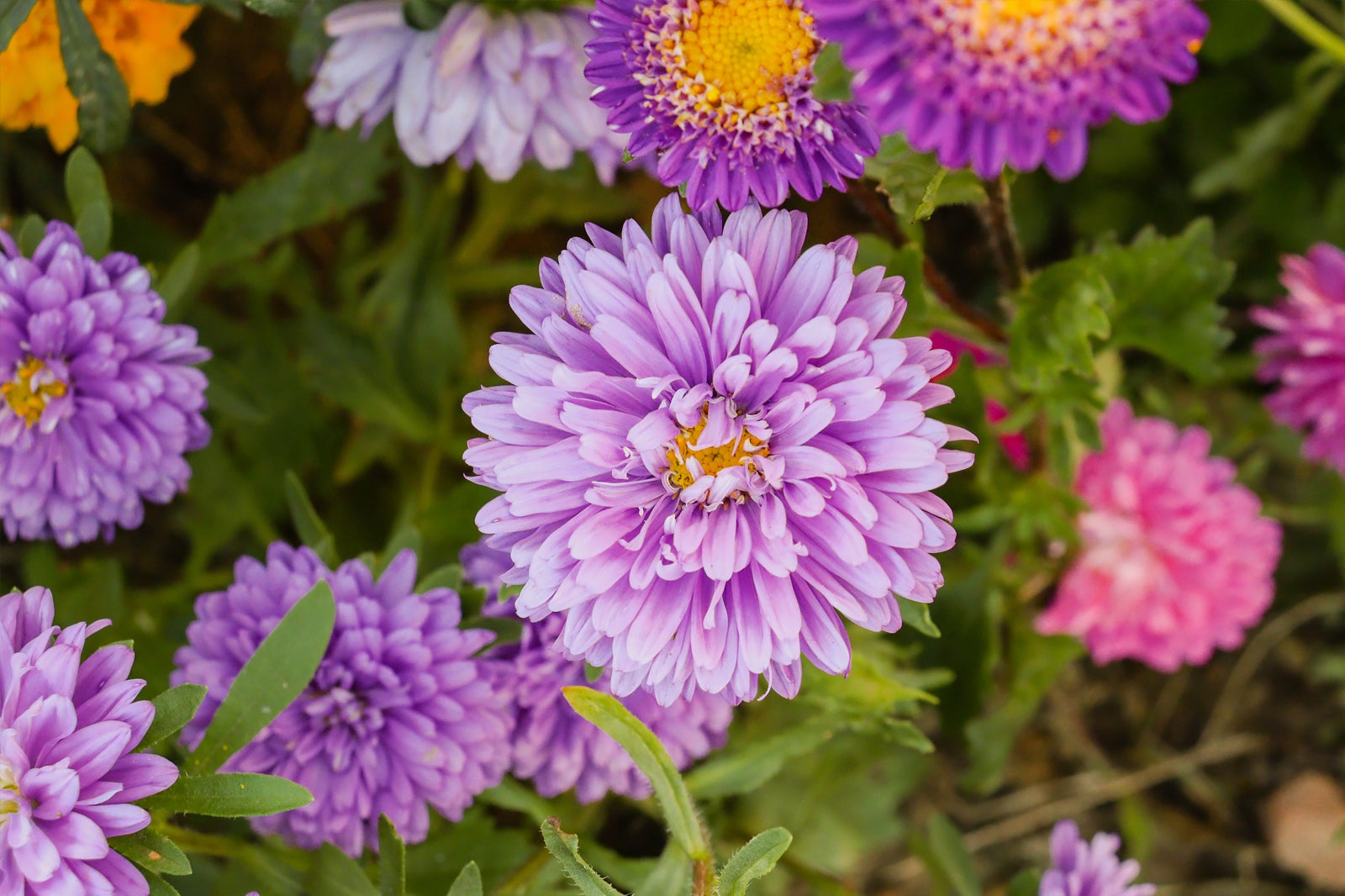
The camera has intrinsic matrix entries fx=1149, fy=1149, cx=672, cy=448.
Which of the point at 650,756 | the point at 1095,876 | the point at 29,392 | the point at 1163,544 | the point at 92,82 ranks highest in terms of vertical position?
the point at 92,82

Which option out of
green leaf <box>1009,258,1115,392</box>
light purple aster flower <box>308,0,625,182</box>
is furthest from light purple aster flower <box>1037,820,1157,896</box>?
light purple aster flower <box>308,0,625,182</box>

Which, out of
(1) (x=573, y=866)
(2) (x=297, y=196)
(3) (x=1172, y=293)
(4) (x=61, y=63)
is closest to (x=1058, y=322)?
(3) (x=1172, y=293)

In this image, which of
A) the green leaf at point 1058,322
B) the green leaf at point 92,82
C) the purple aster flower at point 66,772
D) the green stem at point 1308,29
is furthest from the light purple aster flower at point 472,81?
the green stem at point 1308,29

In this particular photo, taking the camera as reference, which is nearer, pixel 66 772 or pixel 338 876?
pixel 66 772

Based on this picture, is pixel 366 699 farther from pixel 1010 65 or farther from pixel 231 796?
pixel 1010 65

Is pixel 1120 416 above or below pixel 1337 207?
below

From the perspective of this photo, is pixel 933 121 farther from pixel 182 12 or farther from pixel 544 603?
pixel 182 12

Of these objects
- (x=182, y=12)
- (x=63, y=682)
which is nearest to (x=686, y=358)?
(x=63, y=682)
